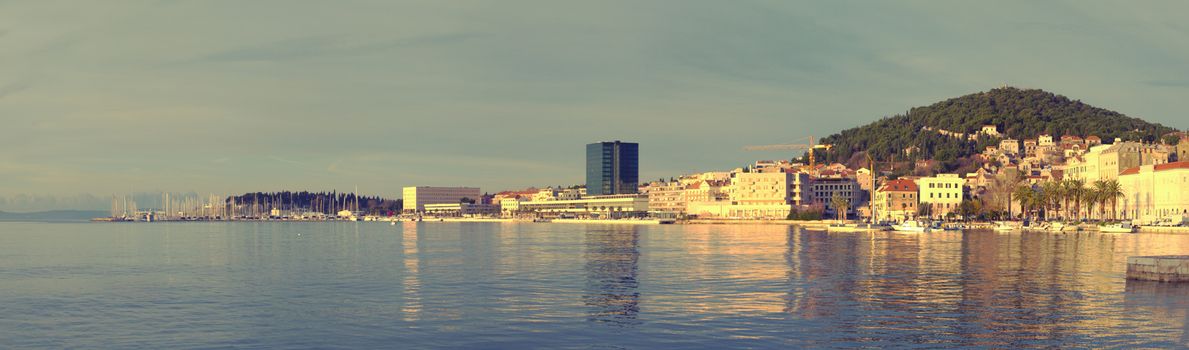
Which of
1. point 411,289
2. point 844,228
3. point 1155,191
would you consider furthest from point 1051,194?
point 411,289

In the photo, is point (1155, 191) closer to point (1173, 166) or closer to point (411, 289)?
point (1173, 166)

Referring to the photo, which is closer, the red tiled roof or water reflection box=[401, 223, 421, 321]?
water reflection box=[401, 223, 421, 321]

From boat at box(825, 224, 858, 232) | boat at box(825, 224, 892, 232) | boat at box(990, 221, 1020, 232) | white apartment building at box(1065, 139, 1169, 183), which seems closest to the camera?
boat at box(990, 221, 1020, 232)

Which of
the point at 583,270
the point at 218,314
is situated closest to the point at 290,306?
the point at 218,314

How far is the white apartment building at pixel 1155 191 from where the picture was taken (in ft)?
489

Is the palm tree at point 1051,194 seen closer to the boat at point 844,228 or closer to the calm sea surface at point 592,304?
the boat at point 844,228

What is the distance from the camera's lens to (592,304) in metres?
39.8

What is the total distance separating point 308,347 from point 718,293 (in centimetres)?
1962

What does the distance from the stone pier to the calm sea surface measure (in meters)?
1.48

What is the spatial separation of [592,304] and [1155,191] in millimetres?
145727

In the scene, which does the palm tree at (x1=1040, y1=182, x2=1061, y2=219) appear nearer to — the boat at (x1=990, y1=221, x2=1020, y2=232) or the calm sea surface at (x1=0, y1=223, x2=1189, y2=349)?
the boat at (x1=990, y1=221, x2=1020, y2=232)

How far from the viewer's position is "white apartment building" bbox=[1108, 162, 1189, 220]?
149 m

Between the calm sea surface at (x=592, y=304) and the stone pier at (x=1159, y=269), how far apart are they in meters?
1.48

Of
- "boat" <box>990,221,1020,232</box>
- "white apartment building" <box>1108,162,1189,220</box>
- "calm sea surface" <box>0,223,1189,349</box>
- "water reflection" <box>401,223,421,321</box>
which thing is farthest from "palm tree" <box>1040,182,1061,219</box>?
"water reflection" <box>401,223,421,321</box>
